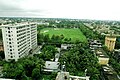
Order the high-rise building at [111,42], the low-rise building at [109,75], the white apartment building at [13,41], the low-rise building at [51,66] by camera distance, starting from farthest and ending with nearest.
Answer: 1. the high-rise building at [111,42]
2. the white apartment building at [13,41]
3. the low-rise building at [51,66]
4. the low-rise building at [109,75]

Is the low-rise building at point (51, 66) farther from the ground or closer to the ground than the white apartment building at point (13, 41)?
closer to the ground

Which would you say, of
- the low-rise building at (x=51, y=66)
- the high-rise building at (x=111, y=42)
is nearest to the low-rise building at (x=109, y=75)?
the low-rise building at (x=51, y=66)

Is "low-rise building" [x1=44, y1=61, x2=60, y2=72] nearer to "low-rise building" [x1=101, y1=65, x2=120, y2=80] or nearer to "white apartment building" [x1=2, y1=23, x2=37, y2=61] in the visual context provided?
"white apartment building" [x1=2, y1=23, x2=37, y2=61]

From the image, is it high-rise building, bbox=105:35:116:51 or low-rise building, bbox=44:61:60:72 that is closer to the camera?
low-rise building, bbox=44:61:60:72

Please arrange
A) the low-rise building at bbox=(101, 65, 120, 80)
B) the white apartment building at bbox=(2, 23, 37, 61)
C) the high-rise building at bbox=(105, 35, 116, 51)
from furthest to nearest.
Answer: the high-rise building at bbox=(105, 35, 116, 51), the white apartment building at bbox=(2, 23, 37, 61), the low-rise building at bbox=(101, 65, 120, 80)

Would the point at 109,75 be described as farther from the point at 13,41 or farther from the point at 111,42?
the point at 13,41

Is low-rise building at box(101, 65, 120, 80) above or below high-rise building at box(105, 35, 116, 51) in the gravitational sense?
below

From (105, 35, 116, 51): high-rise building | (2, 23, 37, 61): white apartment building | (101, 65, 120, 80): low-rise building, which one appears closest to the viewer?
(101, 65, 120, 80): low-rise building

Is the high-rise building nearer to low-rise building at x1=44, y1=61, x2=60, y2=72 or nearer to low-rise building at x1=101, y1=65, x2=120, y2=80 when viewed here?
low-rise building at x1=101, y1=65, x2=120, y2=80

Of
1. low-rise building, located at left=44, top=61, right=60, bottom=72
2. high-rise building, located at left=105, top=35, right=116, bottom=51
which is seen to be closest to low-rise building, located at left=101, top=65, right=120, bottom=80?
low-rise building, located at left=44, top=61, right=60, bottom=72

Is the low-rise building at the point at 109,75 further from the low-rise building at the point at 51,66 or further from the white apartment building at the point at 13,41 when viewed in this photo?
the white apartment building at the point at 13,41

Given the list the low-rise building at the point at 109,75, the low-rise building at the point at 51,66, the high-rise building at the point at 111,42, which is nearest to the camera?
the low-rise building at the point at 109,75
